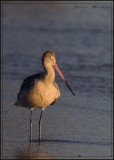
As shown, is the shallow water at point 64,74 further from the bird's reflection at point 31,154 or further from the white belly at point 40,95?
the white belly at point 40,95

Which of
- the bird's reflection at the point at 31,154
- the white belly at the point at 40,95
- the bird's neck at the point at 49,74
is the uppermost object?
the bird's neck at the point at 49,74

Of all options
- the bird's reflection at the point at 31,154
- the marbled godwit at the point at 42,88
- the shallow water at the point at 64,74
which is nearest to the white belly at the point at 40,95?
the marbled godwit at the point at 42,88

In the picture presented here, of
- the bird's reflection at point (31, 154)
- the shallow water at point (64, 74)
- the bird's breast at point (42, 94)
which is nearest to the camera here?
the bird's reflection at point (31, 154)

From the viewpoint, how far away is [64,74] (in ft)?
41.3

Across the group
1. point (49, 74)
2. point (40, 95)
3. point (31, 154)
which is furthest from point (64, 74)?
point (31, 154)

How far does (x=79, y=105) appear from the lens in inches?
387

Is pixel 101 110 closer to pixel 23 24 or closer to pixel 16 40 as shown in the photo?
pixel 16 40

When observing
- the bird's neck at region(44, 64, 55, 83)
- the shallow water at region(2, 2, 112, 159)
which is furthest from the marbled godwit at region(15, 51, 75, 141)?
the shallow water at region(2, 2, 112, 159)

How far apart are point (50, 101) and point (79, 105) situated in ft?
6.14

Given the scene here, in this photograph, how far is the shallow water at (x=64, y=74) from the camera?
7.43 m

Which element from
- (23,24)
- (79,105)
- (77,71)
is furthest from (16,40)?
(79,105)

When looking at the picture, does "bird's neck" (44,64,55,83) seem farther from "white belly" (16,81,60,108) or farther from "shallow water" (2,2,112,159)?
"shallow water" (2,2,112,159)

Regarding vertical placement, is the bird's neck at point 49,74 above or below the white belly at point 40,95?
above

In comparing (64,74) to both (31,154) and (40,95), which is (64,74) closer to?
(40,95)
